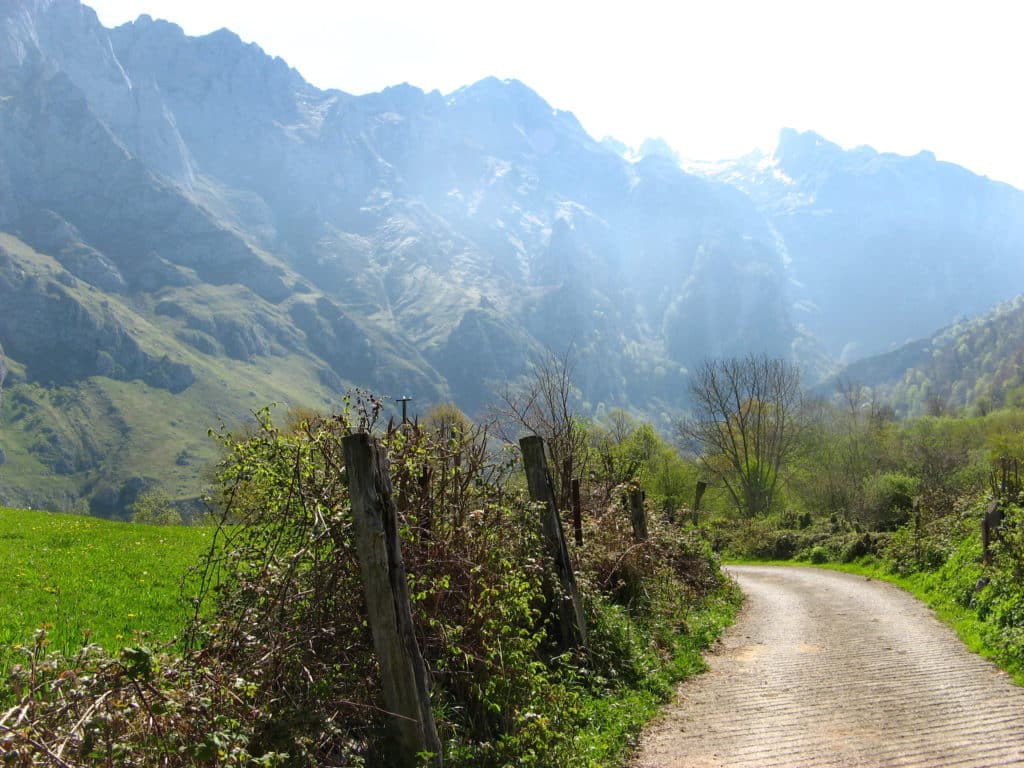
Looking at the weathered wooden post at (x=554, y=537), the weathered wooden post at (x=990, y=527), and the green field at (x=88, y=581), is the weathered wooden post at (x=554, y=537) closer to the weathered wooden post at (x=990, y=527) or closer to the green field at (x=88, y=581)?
the green field at (x=88, y=581)

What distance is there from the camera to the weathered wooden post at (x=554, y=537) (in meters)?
10.1

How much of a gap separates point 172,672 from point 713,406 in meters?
53.2

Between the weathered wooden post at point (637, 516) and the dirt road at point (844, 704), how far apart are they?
2566mm

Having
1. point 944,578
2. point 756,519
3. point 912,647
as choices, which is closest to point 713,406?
point 756,519

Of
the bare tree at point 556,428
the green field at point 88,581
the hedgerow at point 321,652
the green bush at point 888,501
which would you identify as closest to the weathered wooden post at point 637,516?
the bare tree at point 556,428

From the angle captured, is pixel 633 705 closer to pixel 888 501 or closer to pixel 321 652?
pixel 321 652

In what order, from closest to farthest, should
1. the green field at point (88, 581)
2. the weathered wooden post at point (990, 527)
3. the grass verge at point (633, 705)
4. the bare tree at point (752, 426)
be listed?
the grass verge at point (633, 705), the green field at point (88, 581), the weathered wooden post at point (990, 527), the bare tree at point (752, 426)

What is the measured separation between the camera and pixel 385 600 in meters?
5.67

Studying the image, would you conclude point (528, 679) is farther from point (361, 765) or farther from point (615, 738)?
point (361, 765)

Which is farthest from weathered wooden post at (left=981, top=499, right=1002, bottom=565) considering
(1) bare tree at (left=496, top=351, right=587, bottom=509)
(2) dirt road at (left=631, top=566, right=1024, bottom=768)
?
(1) bare tree at (left=496, top=351, right=587, bottom=509)

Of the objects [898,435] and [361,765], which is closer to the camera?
[361,765]

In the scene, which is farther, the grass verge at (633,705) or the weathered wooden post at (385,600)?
the grass verge at (633,705)

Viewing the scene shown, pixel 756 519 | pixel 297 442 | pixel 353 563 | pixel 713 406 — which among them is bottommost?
pixel 756 519

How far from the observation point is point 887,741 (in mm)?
8039
